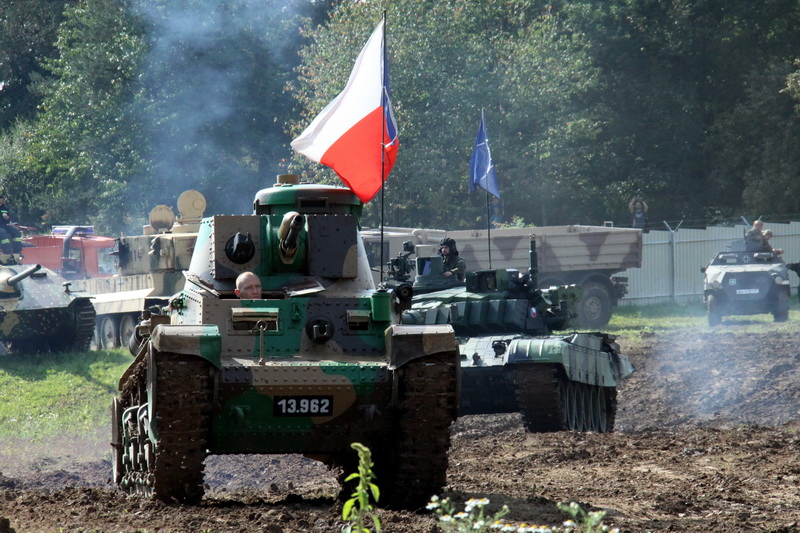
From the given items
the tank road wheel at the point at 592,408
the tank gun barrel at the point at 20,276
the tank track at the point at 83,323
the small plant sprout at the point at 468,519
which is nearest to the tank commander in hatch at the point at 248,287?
the small plant sprout at the point at 468,519

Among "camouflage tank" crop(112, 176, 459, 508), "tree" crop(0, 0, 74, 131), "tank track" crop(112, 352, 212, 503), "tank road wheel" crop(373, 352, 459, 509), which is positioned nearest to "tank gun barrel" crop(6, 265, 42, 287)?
"camouflage tank" crop(112, 176, 459, 508)

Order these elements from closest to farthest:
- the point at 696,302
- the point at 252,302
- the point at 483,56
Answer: the point at 252,302, the point at 696,302, the point at 483,56

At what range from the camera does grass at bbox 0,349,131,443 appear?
1534cm

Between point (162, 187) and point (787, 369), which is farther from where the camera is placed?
point (162, 187)

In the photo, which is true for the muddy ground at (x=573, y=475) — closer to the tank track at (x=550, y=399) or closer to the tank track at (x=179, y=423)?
the tank track at (x=179, y=423)

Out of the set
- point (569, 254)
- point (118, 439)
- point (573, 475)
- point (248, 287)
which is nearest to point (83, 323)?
point (118, 439)

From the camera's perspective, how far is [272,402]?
8336 mm

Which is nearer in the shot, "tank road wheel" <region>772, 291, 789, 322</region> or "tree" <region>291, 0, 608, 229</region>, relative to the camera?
"tank road wheel" <region>772, 291, 789, 322</region>

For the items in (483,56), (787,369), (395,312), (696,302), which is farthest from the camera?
(483,56)

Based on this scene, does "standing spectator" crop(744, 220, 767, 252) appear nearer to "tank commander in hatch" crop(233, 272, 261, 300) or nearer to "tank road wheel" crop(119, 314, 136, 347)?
"tank road wheel" crop(119, 314, 136, 347)

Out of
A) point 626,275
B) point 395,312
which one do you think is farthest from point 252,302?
point 626,275

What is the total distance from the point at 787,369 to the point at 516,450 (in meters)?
8.01

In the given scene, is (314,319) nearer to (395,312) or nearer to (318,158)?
(395,312)

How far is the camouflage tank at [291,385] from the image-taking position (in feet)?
26.3
